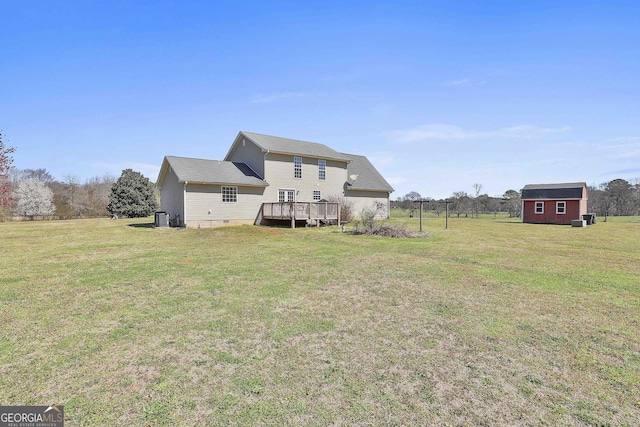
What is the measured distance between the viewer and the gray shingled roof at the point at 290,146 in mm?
21828

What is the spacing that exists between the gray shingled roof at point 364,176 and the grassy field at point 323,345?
63.8 feet

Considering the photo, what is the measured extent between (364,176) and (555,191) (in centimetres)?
1941

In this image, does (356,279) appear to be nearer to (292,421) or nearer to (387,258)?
(387,258)

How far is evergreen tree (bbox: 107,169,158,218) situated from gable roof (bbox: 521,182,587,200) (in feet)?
143

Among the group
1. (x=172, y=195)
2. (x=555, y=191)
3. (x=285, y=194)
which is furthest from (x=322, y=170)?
(x=555, y=191)

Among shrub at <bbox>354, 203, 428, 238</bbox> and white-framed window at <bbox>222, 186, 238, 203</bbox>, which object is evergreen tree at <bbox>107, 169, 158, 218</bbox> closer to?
white-framed window at <bbox>222, 186, 238, 203</bbox>

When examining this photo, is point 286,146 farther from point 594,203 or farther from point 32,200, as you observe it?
point 594,203

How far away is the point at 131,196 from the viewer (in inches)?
1389

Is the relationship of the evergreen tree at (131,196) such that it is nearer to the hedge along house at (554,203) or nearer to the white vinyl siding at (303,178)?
the white vinyl siding at (303,178)

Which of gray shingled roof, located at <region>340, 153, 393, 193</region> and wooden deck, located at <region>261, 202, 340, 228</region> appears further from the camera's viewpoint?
gray shingled roof, located at <region>340, 153, 393, 193</region>

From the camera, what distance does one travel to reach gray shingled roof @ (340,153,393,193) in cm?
2662

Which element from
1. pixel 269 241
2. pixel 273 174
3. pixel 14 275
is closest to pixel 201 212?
pixel 273 174

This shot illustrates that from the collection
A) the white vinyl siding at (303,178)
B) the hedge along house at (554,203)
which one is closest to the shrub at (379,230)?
the white vinyl siding at (303,178)

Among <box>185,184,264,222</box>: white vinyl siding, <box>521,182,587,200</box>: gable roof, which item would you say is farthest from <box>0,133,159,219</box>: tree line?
<box>521,182,587,200</box>: gable roof
